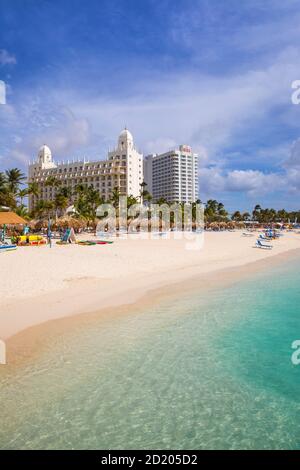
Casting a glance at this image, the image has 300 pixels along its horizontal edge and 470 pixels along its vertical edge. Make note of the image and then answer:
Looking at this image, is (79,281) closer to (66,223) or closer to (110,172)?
(66,223)

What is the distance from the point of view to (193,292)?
1349cm

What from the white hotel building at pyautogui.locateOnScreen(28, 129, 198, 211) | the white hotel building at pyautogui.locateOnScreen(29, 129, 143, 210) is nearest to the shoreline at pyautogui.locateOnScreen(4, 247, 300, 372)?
the white hotel building at pyautogui.locateOnScreen(28, 129, 198, 211)

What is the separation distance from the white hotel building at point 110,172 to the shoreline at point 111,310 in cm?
8435

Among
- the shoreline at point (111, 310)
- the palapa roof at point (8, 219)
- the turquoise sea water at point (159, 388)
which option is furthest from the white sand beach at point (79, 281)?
the palapa roof at point (8, 219)

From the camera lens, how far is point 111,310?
1042 centimetres

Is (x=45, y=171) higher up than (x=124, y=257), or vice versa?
(x=45, y=171)

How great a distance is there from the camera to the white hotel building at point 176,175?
5960 inches

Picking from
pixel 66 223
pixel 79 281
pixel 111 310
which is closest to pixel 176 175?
pixel 66 223

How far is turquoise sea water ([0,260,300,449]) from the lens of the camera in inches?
181
